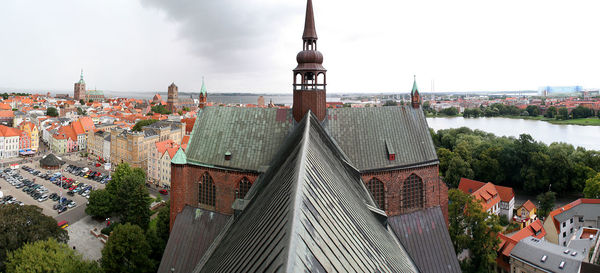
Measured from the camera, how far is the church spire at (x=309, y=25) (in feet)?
74.5

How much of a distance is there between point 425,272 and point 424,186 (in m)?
5.27

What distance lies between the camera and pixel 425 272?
1945 centimetres

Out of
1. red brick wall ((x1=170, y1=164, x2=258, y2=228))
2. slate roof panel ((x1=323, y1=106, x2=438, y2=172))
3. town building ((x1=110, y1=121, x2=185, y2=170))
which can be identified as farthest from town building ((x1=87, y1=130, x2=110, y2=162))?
slate roof panel ((x1=323, y1=106, x2=438, y2=172))

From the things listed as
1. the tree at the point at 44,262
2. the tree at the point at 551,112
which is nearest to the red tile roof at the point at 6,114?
the tree at the point at 44,262

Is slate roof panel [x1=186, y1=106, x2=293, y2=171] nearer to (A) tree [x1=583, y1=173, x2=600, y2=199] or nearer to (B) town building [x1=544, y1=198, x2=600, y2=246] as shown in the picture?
(B) town building [x1=544, y1=198, x2=600, y2=246]

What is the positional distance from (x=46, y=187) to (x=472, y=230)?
63718mm

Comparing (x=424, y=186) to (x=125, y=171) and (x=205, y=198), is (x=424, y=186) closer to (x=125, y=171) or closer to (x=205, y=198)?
(x=205, y=198)

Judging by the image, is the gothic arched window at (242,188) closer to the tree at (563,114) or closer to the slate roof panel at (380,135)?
the slate roof panel at (380,135)

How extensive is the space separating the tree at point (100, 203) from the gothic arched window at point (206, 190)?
26273 mm

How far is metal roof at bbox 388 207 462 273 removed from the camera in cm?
1980

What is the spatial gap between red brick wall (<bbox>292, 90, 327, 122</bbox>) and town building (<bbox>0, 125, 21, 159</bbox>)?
8799 centimetres

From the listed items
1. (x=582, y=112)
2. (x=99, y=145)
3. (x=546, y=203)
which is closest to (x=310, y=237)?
(x=546, y=203)

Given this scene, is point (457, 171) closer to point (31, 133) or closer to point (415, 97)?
point (415, 97)

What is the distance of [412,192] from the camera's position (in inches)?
855
